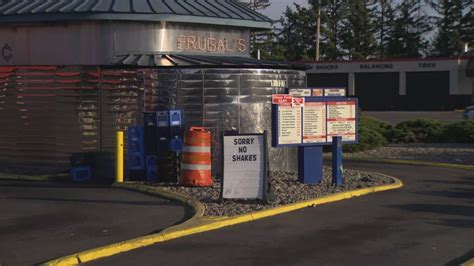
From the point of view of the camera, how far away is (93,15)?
1557cm

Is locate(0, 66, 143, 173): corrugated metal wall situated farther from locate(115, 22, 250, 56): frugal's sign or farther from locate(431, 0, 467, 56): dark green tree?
locate(431, 0, 467, 56): dark green tree

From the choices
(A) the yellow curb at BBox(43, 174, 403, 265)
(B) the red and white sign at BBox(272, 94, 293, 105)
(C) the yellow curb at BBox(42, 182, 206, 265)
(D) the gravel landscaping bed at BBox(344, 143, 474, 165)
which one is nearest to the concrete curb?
(C) the yellow curb at BBox(42, 182, 206, 265)

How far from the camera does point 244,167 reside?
38.9ft

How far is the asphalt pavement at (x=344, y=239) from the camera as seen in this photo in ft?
26.5

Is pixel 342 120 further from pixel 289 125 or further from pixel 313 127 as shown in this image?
pixel 289 125

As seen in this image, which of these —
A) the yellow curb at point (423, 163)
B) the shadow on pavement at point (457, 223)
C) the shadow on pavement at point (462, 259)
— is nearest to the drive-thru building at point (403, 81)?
the yellow curb at point (423, 163)

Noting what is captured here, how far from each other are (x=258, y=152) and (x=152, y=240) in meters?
3.41

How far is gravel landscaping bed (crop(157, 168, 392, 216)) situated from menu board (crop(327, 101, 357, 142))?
3.22ft

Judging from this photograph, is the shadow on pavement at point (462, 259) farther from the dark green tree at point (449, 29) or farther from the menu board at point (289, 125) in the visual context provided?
the dark green tree at point (449, 29)

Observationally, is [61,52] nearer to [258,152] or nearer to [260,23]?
[260,23]

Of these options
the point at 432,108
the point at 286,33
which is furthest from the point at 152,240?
the point at 286,33

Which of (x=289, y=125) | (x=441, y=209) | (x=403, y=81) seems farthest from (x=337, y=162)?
(x=403, y=81)

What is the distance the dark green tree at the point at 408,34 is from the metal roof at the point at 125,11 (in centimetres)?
7132

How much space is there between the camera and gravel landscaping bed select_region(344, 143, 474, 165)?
19.9m
